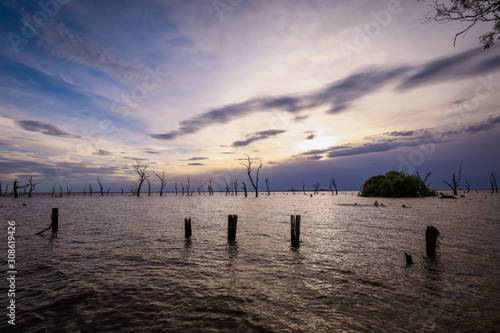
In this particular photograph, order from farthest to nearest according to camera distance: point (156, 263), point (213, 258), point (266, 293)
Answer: point (213, 258) < point (156, 263) < point (266, 293)

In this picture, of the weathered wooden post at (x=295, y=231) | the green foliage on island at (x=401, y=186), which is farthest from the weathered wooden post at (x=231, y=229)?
the green foliage on island at (x=401, y=186)

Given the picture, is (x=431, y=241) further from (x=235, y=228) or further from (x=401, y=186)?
(x=401, y=186)

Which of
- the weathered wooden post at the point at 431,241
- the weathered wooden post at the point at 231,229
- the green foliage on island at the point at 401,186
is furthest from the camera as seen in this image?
the green foliage on island at the point at 401,186

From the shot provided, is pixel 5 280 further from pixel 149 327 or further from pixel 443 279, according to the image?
pixel 443 279

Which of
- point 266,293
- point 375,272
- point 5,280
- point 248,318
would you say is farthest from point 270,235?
point 5,280

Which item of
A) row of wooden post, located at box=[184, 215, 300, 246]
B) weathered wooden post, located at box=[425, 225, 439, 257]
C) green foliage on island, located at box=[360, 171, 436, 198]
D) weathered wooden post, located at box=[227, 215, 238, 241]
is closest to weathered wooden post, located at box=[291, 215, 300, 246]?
row of wooden post, located at box=[184, 215, 300, 246]

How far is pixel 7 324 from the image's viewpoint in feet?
15.3

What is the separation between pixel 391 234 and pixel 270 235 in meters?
7.47

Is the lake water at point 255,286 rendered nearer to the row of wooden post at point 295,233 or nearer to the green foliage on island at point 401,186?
the row of wooden post at point 295,233

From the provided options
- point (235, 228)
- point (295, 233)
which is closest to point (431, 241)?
point (295, 233)

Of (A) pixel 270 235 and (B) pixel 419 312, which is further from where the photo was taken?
(A) pixel 270 235

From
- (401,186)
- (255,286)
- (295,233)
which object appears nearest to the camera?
(255,286)

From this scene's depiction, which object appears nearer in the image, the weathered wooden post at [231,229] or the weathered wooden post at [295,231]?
the weathered wooden post at [295,231]

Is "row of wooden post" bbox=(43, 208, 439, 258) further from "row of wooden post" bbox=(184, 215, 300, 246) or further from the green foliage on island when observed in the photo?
the green foliage on island
